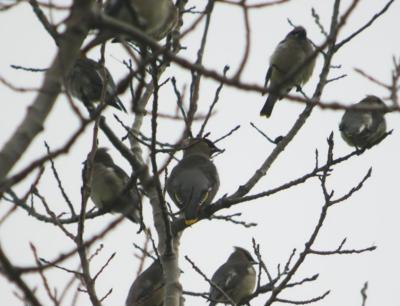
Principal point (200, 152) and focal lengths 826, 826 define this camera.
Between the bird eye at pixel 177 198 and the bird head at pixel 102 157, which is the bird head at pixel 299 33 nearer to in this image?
the bird head at pixel 102 157

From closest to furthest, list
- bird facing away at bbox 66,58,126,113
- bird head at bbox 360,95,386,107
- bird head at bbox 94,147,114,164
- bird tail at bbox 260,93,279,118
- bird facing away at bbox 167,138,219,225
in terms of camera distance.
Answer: bird facing away at bbox 167,138,219,225, bird facing away at bbox 66,58,126,113, bird head at bbox 94,147,114,164, bird tail at bbox 260,93,279,118, bird head at bbox 360,95,386,107

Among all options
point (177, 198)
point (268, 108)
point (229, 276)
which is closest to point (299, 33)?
point (268, 108)

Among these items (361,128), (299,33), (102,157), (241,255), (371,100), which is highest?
(299,33)

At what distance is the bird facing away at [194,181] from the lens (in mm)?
6887

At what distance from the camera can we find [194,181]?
7141 mm

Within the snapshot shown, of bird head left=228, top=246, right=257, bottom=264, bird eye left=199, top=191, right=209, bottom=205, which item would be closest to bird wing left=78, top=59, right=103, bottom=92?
bird eye left=199, top=191, right=209, bottom=205

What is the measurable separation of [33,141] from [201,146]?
20.3 feet

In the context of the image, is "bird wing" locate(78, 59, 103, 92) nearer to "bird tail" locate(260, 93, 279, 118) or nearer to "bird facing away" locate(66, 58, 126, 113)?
"bird facing away" locate(66, 58, 126, 113)

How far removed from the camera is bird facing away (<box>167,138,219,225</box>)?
22.6ft

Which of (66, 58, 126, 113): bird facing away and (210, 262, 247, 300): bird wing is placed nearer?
(66, 58, 126, 113): bird facing away

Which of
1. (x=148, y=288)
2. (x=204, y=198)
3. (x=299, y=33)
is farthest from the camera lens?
(x=299, y=33)

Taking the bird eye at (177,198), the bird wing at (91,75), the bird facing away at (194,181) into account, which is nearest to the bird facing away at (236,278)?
the bird facing away at (194,181)

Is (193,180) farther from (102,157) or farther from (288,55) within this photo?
(288,55)

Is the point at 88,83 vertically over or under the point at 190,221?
over
